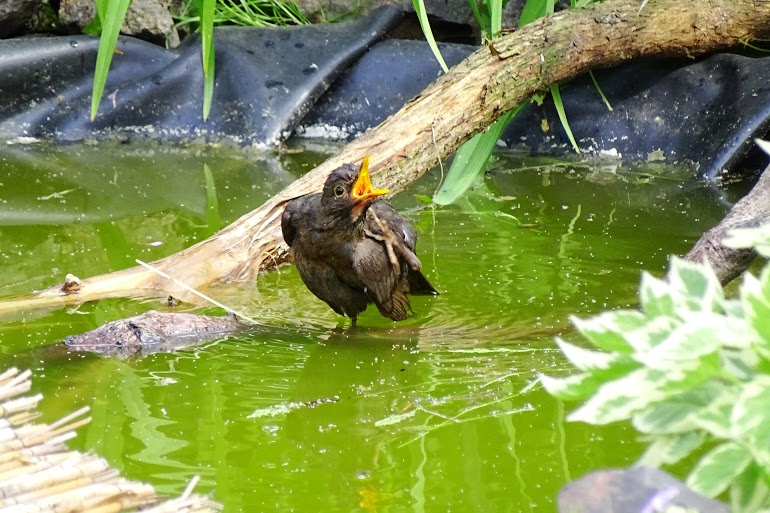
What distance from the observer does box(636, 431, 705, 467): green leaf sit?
883mm

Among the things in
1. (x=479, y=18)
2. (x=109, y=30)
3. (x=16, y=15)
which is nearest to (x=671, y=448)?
(x=109, y=30)

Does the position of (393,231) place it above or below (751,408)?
below

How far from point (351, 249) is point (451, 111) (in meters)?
1.16

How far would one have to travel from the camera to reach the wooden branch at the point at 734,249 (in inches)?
118

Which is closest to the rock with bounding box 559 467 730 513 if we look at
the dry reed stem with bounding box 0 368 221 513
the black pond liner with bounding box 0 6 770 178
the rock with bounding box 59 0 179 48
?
the dry reed stem with bounding box 0 368 221 513

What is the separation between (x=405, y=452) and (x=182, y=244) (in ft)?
7.89

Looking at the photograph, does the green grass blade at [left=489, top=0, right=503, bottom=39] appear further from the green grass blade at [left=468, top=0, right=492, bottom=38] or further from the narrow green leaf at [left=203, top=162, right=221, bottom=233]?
the narrow green leaf at [left=203, top=162, right=221, bottom=233]

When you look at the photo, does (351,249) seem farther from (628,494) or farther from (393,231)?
(628,494)

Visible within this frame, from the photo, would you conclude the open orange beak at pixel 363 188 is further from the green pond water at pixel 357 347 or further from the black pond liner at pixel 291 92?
the black pond liner at pixel 291 92

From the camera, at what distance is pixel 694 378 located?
81 centimetres

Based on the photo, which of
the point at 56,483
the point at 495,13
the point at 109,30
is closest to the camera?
the point at 56,483

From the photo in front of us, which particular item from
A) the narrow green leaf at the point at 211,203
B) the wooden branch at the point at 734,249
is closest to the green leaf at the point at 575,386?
the wooden branch at the point at 734,249

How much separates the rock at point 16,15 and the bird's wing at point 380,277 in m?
4.83

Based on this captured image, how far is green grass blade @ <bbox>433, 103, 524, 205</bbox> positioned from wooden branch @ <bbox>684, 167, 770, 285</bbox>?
165cm
